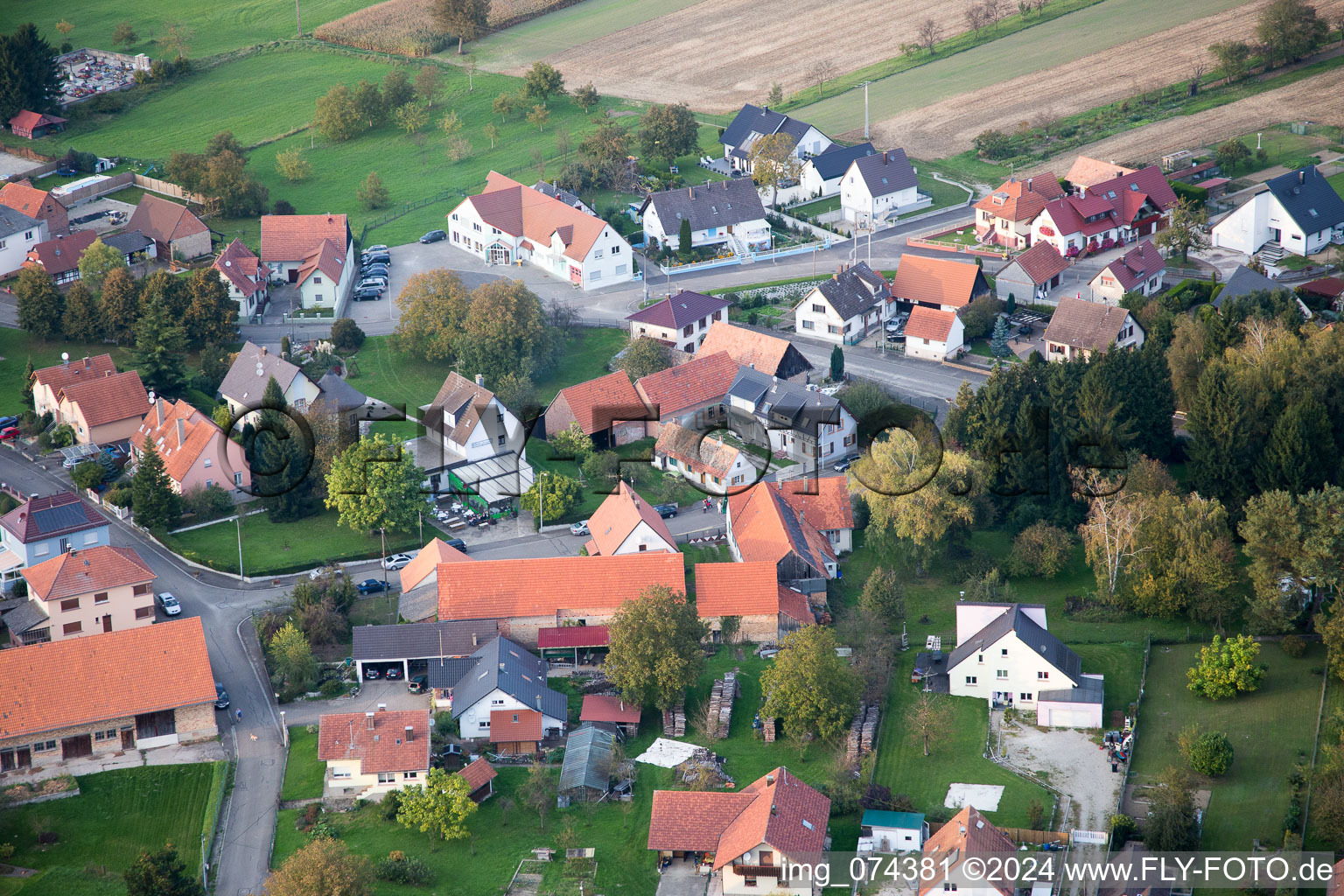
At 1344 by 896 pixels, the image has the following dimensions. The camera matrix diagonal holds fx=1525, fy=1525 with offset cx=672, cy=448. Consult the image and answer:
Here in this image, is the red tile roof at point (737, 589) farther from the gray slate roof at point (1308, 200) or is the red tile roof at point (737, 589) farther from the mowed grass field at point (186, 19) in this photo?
the mowed grass field at point (186, 19)

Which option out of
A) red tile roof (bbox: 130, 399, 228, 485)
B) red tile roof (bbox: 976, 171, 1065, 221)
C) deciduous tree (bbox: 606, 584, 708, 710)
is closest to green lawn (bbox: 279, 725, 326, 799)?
deciduous tree (bbox: 606, 584, 708, 710)

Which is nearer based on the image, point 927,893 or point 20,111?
point 927,893

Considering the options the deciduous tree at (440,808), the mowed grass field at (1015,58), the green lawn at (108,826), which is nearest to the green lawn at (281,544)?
the green lawn at (108,826)

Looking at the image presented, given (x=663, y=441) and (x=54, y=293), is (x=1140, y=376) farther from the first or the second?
(x=54, y=293)

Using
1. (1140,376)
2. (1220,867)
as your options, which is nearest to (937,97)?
(1140,376)

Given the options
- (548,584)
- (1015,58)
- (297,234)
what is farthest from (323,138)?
(548,584)

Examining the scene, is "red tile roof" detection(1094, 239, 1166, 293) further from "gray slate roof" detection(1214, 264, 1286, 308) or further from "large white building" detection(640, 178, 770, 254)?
"large white building" detection(640, 178, 770, 254)

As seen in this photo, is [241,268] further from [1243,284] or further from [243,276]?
[1243,284]
